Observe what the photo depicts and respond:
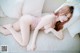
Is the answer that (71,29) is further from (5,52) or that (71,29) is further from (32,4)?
(5,52)

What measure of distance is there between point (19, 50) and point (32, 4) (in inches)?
→ 19.1

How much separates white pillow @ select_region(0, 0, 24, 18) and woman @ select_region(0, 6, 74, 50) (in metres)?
0.08

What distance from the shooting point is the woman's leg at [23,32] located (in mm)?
1768

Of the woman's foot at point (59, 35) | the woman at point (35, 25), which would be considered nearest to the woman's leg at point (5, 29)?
the woman at point (35, 25)

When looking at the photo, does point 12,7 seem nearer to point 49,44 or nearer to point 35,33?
point 35,33

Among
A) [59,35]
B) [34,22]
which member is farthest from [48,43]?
[34,22]

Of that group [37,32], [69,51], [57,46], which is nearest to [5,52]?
[37,32]

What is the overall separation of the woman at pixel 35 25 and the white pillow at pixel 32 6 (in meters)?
0.05

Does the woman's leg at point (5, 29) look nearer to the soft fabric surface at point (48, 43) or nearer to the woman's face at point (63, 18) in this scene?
the soft fabric surface at point (48, 43)

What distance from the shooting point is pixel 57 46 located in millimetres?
1803

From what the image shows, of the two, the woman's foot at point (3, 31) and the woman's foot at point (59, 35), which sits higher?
the woman's foot at point (3, 31)

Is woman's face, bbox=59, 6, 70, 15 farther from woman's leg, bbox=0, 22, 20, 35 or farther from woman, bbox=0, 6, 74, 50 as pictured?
woman's leg, bbox=0, 22, 20, 35

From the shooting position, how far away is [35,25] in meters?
1.79

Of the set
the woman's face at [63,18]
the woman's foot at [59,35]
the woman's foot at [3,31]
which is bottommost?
the woman's foot at [59,35]
